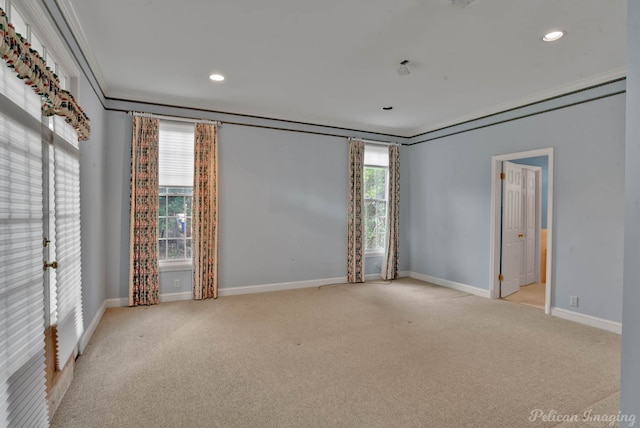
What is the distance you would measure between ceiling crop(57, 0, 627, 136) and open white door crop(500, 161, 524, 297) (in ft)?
3.65

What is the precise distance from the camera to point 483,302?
463 cm

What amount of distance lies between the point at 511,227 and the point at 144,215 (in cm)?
530

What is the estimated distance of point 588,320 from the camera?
12.2 feet

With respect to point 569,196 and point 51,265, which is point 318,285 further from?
point 51,265

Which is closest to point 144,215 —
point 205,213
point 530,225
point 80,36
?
point 205,213

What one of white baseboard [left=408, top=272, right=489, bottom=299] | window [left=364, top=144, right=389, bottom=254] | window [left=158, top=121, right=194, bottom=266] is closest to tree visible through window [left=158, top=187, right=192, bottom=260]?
window [left=158, top=121, right=194, bottom=266]

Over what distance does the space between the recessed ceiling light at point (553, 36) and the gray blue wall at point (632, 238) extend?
2.22 metres

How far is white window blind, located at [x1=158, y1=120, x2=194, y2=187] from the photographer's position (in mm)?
4512

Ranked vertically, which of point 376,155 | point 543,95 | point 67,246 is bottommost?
point 67,246

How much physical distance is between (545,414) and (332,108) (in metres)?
4.14

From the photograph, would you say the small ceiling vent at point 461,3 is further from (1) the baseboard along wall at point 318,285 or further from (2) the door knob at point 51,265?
(1) the baseboard along wall at point 318,285

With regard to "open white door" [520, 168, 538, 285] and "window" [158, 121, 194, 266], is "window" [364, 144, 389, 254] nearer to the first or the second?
"open white door" [520, 168, 538, 285]

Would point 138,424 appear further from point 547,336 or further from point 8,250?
point 547,336

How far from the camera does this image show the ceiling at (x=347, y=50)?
2.46 meters
